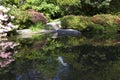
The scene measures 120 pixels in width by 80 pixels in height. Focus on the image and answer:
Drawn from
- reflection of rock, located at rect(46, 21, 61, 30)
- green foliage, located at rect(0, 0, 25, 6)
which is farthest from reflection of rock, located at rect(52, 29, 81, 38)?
green foliage, located at rect(0, 0, 25, 6)

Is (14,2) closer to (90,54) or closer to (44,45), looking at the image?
(44,45)

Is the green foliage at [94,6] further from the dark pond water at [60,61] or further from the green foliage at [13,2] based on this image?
the dark pond water at [60,61]

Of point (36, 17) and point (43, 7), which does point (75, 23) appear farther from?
point (43, 7)

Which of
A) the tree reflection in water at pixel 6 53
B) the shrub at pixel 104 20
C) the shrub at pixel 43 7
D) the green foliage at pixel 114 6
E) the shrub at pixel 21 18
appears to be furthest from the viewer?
the green foliage at pixel 114 6

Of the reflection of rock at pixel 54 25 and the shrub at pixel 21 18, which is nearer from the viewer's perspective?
the shrub at pixel 21 18

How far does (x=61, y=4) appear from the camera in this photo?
913 inches

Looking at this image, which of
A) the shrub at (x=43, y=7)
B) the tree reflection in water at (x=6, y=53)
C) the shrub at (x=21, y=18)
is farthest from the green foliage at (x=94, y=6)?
the tree reflection in water at (x=6, y=53)

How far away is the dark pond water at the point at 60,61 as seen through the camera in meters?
8.23

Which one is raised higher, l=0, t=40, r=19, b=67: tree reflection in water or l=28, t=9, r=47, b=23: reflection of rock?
l=0, t=40, r=19, b=67: tree reflection in water

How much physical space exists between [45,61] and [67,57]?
945 millimetres

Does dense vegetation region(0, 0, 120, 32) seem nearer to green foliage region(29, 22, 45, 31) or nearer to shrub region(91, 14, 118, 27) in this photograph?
shrub region(91, 14, 118, 27)

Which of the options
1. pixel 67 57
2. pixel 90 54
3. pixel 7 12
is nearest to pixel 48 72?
pixel 67 57

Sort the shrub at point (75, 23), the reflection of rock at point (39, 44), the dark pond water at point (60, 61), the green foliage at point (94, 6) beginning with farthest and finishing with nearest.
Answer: the green foliage at point (94, 6) < the shrub at point (75, 23) < the reflection of rock at point (39, 44) < the dark pond water at point (60, 61)

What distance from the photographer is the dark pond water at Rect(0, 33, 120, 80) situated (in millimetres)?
8227
